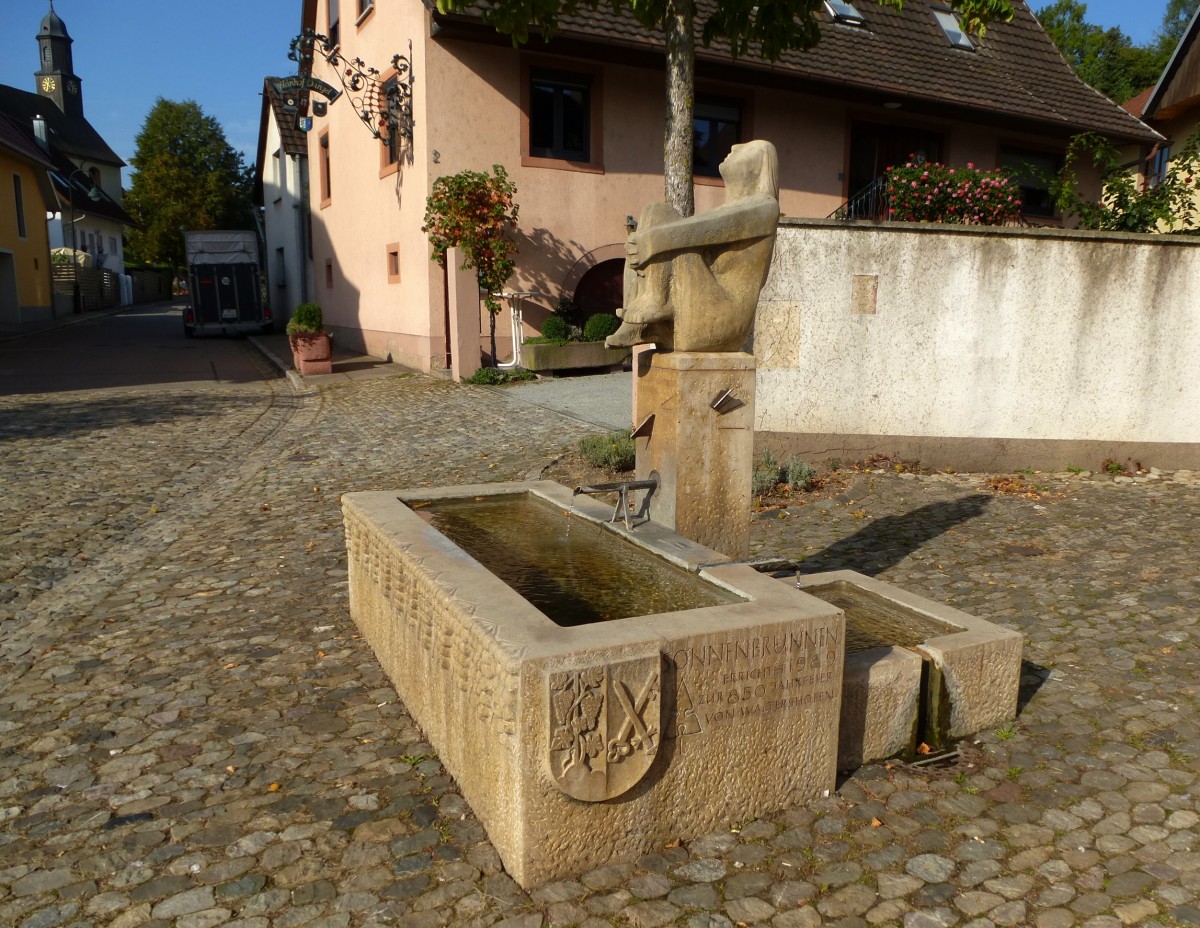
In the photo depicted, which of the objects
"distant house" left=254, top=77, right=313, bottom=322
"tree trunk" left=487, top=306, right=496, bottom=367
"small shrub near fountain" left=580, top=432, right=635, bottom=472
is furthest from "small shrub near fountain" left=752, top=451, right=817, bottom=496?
"distant house" left=254, top=77, right=313, bottom=322

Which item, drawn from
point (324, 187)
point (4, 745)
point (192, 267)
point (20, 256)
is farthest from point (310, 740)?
point (20, 256)

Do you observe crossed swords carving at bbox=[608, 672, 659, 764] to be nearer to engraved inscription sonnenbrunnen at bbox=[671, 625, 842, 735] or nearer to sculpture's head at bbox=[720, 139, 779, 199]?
engraved inscription sonnenbrunnen at bbox=[671, 625, 842, 735]

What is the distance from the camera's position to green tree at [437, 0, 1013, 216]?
7.53 meters

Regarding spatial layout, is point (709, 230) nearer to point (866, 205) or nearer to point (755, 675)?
point (755, 675)

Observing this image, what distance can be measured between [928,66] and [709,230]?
16.7 meters

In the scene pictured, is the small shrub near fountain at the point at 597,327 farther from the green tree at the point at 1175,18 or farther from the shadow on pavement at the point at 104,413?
the green tree at the point at 1175,18

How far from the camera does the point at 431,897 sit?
107 inches

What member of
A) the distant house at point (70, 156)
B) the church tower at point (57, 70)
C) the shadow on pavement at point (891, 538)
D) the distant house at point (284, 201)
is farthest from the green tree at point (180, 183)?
the shadow on pavement at point (891, 538)

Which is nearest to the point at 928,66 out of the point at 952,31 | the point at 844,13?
the point at 844,13

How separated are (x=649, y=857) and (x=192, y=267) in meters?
26.8

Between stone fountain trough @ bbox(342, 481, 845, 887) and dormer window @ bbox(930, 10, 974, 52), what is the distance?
771 inches

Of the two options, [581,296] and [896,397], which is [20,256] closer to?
[581,296]

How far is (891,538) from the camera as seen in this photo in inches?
255

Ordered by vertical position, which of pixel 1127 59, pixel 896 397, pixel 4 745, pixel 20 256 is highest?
pixel 1127 59
